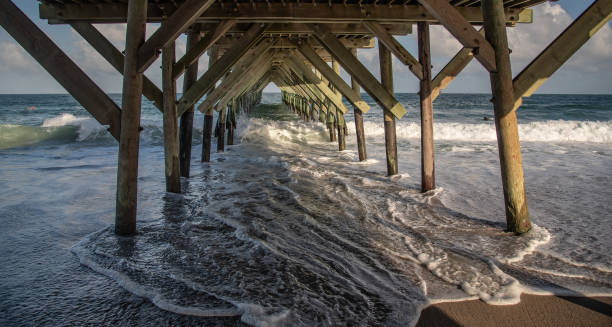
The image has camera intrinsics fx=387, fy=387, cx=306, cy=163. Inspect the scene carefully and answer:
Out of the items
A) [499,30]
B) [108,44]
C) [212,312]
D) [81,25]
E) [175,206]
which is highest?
[81,25]

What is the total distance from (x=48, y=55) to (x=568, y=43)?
3724mm

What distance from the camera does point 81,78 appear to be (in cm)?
276

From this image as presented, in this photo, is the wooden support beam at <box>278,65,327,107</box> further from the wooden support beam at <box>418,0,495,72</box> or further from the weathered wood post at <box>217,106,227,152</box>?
the wooden support beam at <box>418,0,495,72</box>

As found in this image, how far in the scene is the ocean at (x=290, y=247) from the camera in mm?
2051

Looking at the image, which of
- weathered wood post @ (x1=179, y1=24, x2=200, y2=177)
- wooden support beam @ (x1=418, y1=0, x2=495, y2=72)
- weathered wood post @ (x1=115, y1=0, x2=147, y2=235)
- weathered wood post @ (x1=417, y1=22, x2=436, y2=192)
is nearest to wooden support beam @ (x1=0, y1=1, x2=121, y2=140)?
weathered wood post @ (x1=115, y1=0, x2=147, y2=235)

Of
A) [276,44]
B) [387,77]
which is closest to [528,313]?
[387,77]

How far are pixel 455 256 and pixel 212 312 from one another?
1714mm

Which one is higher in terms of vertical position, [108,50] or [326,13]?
[326,13]

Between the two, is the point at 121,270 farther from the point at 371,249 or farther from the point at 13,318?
Result: the point at 371,249

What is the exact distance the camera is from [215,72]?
15.9ft

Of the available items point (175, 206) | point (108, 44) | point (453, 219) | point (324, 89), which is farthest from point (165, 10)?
point (324, 89)

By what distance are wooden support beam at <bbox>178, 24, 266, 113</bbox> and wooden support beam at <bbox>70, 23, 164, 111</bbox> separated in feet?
1.24

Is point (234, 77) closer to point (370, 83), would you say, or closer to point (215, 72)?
point (215, 72)

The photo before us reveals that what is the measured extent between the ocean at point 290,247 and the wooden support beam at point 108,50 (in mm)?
1188
